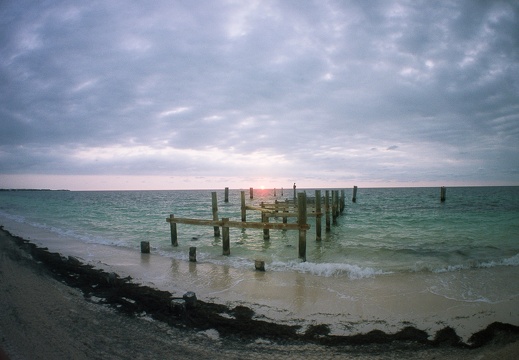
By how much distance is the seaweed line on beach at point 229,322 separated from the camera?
4742 millimetres

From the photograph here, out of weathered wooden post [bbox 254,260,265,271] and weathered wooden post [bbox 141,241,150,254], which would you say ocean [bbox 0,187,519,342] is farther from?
weathered wooden post [bbox 141,241,150,254]

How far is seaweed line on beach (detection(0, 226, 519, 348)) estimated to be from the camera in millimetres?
4742

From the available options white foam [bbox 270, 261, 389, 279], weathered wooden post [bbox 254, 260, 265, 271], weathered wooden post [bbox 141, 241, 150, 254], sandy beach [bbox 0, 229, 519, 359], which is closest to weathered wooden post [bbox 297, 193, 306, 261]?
white foam [bbox 270, 261, 389, 279]

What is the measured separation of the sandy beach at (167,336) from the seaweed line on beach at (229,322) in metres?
0.02

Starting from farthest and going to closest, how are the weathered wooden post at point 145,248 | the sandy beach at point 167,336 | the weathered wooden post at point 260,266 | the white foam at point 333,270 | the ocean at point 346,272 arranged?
the weathered wooden post at point 145,248 < the weathered wooden post at point 260,266 < the white foam at point 333,270 < the ocean at point 346,272 < the sandy beach at point 167,336

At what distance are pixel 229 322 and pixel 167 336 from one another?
3.79 ft

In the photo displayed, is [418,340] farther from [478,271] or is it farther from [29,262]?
[29,262]

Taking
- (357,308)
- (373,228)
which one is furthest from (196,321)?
(373,228)

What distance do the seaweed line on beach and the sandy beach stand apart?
0.02 meters

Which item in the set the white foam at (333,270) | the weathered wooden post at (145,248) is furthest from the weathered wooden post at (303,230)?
the weathered wooden post at (145,248)

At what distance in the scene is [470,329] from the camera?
5.14 meters

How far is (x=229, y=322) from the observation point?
5.29 metres

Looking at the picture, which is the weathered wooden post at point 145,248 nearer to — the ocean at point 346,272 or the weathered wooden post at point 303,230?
the ocean at point 346,272

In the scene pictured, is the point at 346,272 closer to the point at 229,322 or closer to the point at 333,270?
the point at 333,270
